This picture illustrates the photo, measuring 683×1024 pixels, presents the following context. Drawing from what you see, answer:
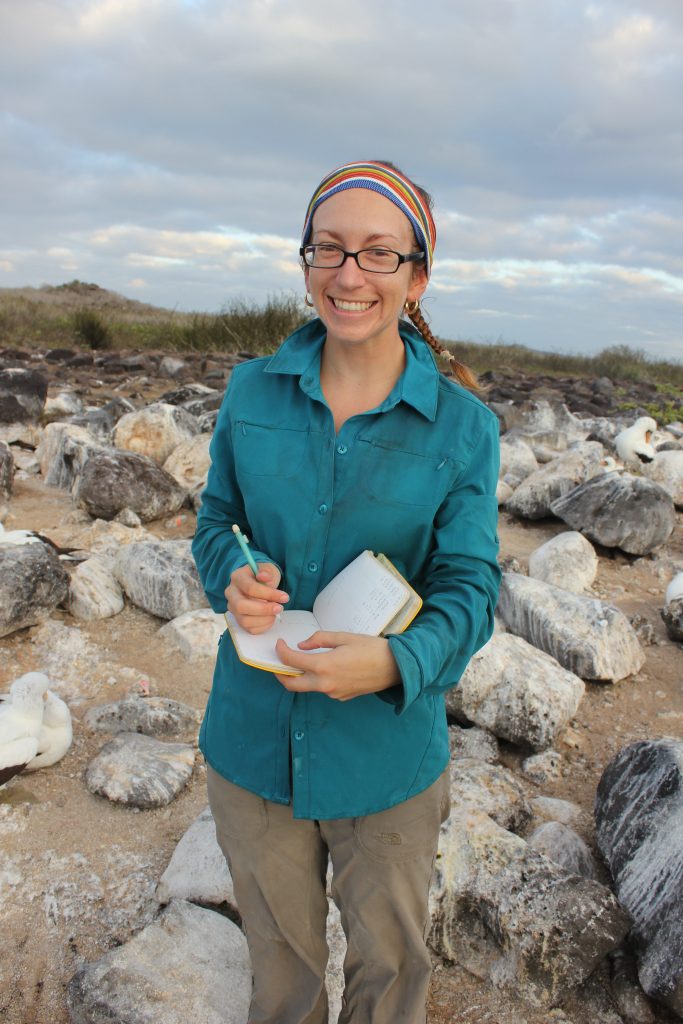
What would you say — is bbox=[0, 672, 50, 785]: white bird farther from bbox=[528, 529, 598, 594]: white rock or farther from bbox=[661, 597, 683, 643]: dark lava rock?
bbox=[661, 597, 683, 643]: dark lava rock

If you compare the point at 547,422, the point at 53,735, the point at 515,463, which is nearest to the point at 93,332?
the point at 547,422

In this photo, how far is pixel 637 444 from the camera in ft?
27.3

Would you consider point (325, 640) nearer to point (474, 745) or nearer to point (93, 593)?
point (474, 745)

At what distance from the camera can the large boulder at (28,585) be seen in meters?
4.05

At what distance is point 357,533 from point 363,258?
0.61m

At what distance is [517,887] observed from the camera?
8.43ft

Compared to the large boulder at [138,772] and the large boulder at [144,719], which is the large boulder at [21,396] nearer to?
the large boulder at [144,719]

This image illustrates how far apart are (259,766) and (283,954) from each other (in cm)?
52

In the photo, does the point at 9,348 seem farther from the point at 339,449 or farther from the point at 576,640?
the point at 339,449

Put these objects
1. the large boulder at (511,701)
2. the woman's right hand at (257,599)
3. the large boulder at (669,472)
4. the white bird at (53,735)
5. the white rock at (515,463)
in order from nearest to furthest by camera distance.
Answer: the woman's right hand at (257,599), the white bird at (53,735), the large boulder at (511,701), the large boulder at (669,472), the white rock at (515,463)

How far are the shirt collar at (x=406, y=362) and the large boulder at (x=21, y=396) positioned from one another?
278 inches

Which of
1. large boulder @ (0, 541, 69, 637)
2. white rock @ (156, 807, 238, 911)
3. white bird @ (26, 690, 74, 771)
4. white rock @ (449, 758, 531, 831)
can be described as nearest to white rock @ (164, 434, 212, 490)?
large boulder @ (0, 541, 69, 637)

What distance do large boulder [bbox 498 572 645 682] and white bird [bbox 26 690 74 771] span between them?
253 cm

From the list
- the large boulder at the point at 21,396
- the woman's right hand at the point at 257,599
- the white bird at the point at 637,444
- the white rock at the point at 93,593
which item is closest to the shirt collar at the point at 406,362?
the woman's right hand at the point at 257,599
